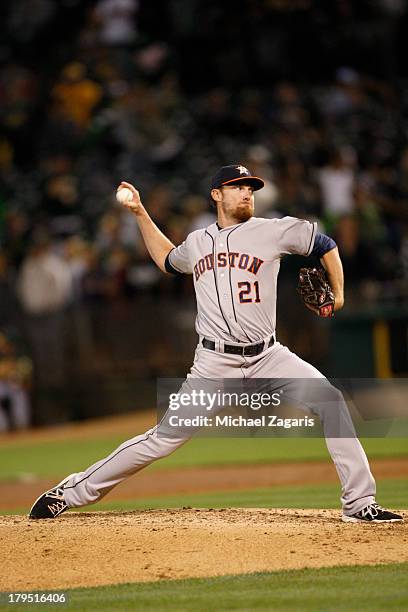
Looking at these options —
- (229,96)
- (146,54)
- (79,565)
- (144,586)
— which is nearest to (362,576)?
(144,586)

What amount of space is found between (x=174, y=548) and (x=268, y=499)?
2667mm

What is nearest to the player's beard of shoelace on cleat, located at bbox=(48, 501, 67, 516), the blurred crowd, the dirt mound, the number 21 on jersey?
the number 21 on jersey

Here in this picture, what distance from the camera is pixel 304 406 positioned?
631 cm

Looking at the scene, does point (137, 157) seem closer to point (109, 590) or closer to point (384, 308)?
point (384, 308)

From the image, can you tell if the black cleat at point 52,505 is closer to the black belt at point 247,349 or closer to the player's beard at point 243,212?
the black belt at point 247,349

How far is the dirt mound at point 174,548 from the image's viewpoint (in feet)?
17.9

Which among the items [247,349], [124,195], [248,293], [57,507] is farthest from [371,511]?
[124,195]

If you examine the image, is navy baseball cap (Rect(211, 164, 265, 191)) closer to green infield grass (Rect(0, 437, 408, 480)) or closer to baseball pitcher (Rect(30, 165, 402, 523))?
baseball pitcher (Rect(30, 165, 402, 523))

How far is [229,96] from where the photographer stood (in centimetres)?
1641

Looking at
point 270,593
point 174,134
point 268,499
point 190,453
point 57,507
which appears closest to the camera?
point 270,593

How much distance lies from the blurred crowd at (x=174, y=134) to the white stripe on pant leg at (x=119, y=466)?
302 inches

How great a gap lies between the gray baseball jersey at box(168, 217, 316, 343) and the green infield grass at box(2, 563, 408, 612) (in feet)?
4.82

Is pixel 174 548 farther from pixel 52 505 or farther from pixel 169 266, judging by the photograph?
pixel 169 266

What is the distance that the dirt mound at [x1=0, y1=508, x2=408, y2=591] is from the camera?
5.47m
